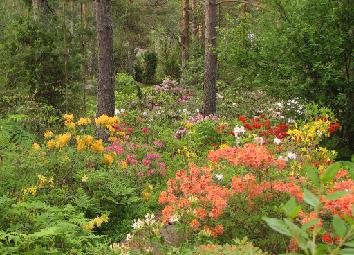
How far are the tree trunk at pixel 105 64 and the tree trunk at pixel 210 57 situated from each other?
3242 millimetres

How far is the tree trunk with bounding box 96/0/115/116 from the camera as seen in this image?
10812mm

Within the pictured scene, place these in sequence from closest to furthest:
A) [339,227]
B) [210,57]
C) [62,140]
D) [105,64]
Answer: [339,227], [62,140], [105,64], [210,57]

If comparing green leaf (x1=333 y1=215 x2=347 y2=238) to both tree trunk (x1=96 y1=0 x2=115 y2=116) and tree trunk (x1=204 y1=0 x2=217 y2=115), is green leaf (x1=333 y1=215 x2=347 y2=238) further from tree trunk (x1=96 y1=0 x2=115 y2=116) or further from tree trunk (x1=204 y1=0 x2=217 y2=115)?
tree trunk (x1=204 y1=0 x2=217 y2=115)

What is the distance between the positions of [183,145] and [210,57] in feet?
13.4

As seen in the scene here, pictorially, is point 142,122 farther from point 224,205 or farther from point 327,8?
point 224,205

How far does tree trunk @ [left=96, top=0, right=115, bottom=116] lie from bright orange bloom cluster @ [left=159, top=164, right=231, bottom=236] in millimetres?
6180

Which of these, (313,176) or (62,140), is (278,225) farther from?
(62,140)

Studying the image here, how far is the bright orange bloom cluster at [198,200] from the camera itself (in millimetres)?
4652

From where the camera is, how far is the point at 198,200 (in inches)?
189

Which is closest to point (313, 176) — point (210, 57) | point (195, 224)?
point (195, 224)

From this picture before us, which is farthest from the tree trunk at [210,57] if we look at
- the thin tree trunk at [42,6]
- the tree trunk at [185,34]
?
the tree trunk at [185,34]

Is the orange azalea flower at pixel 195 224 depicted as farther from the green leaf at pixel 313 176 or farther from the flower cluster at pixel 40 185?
the green leaf at pixel 313 176

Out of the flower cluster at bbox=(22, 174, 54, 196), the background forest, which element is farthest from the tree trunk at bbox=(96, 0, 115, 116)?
the flower cluster at bbox=(22, 174, 54, 196)

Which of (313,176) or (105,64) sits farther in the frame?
(105,64)
